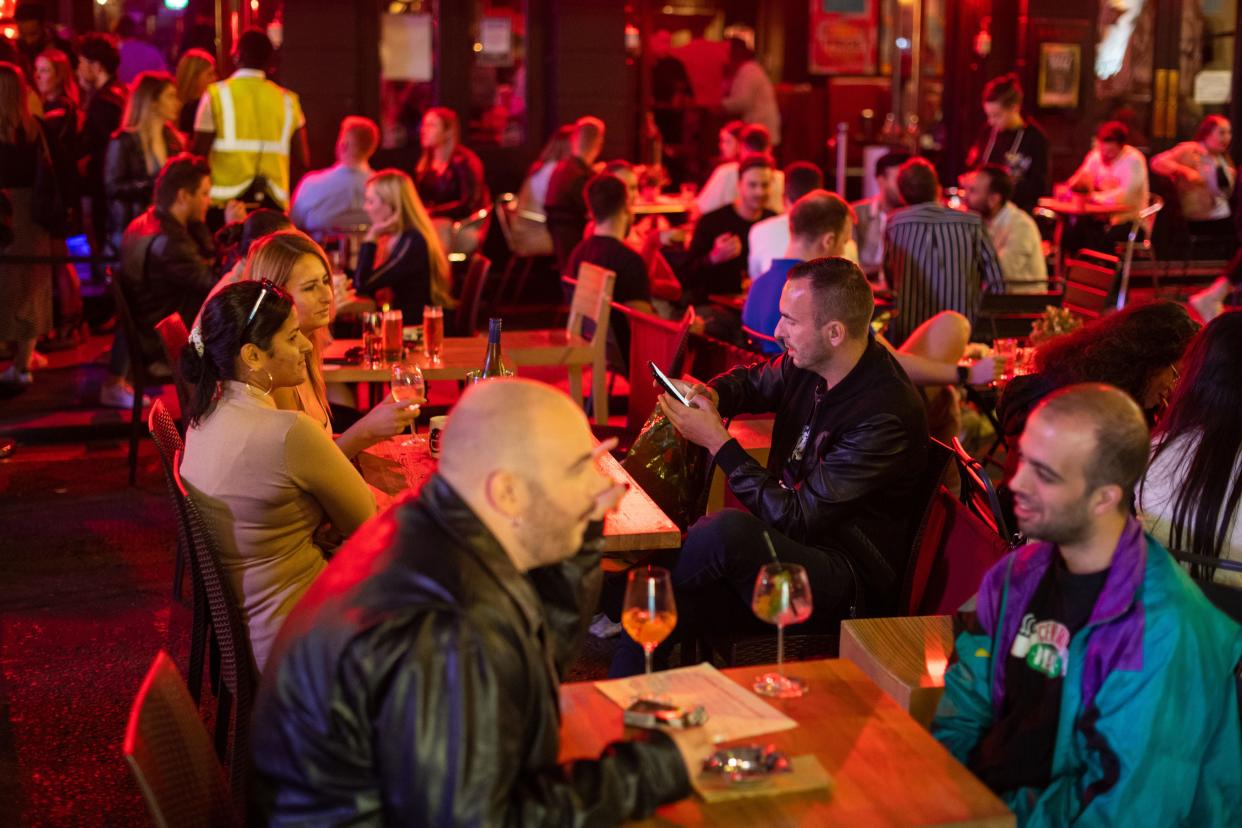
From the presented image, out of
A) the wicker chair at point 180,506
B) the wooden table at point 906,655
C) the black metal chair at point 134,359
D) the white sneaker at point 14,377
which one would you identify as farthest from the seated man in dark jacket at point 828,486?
the white sneaker at point 14,377

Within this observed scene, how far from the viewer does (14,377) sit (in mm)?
8734

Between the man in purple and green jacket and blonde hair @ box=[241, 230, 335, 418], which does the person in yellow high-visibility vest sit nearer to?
blonde hair @ box=[241, 230, 335, 418]

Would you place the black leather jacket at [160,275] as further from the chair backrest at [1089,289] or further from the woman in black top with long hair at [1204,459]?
the woman in black top with long hair at [1204,459]

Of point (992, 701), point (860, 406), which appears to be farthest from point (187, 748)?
point (860, 406)

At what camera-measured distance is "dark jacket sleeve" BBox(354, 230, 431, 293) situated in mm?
7391

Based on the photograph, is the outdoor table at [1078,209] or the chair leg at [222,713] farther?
the outdoor table at [1078,209]

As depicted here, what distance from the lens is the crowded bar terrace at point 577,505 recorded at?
2.18 metres

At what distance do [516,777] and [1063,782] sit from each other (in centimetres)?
108

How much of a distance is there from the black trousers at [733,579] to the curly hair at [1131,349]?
910mm

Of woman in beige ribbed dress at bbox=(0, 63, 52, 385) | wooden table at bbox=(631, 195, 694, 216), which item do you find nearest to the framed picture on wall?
wooden table at bbox=(631, 195, 694, 216)

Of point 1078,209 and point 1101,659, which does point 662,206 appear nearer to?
point 1078,209

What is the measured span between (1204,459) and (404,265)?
4.83 m

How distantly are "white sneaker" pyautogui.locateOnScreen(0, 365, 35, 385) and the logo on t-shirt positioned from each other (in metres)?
7.42

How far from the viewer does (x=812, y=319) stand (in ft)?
13.1
